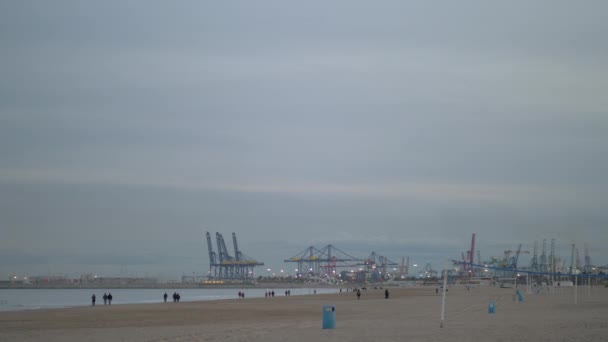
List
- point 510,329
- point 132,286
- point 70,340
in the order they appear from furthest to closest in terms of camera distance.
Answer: point 132,286 → point 70,340 → point 510,329

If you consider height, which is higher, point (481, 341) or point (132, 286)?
point (481, 341)

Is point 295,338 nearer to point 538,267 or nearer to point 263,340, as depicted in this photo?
point 263,340

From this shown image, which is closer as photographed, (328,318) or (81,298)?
(328,318)

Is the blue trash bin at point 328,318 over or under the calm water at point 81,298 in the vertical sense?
over

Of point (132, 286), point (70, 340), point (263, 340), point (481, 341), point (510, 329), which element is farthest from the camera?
point (132, 286)

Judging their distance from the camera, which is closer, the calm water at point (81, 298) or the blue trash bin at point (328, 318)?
the blue trash bin at point (328, 318)

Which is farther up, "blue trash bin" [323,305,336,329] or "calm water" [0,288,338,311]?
"blue trash bin" [323,305,336,329]

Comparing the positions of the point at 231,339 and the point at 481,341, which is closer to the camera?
the point at 481,341

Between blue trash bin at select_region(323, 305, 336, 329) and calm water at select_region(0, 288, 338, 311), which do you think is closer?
blue trash bin at select_region(323, 305, 336, 329)

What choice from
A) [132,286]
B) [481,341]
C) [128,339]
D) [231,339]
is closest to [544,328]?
[481,341]

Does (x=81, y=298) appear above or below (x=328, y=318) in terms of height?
below

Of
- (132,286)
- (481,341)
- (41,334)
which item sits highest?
(481,341)

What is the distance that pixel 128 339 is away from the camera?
59.1 feet

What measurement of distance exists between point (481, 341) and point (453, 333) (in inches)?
88.7
